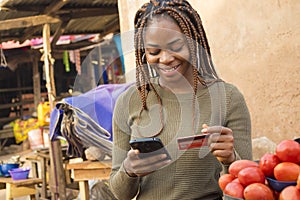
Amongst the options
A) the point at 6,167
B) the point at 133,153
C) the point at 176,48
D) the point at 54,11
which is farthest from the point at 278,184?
the point at 54,11

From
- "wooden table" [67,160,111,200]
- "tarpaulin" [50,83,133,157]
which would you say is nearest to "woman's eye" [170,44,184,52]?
"tarpaulin" [50,83,133,157]

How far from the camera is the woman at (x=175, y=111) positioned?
66.2 inches

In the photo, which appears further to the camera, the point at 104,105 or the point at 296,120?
Result: the point at 104,105

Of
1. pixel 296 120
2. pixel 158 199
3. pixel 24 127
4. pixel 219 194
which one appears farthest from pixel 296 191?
pixel 24 127

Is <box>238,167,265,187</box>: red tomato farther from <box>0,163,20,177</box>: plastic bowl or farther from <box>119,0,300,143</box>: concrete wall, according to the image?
<box>0,163,20,177</box>: plastic bowl

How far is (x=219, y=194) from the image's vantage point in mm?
1703

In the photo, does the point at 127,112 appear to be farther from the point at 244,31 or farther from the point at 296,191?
the point at 244,31

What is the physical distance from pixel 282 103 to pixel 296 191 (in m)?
1.86

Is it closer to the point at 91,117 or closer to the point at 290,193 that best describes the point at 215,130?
the point at 290,193

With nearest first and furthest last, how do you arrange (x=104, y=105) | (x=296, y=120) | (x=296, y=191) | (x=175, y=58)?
1. (x=296, y=191)
2. (x=175, y=58)
3. (x=296, y=120)
4. (x=104, y=105)

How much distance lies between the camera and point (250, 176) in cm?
140

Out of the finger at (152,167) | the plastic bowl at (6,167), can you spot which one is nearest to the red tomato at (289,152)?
the finger at (152,167)

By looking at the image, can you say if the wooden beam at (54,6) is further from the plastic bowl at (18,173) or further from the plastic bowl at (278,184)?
the plastic bowl at (278,184)

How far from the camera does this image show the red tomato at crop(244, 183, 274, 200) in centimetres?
131
